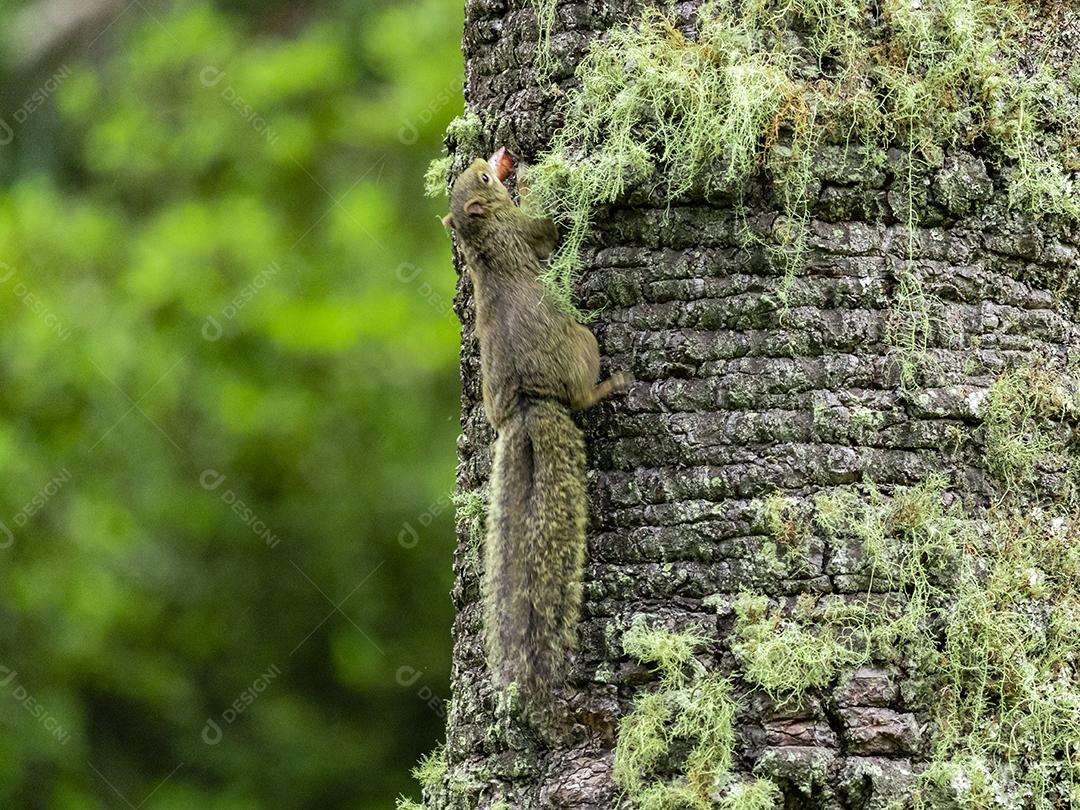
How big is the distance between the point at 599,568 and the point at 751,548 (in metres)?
0.30

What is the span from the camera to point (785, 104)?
2723 millimetres

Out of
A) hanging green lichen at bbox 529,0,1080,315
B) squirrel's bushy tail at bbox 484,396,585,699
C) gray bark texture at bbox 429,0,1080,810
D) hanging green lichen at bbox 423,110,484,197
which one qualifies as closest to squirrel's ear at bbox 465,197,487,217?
hanging green lichen at bbox 423,110,484,197

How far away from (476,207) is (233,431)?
3080mm

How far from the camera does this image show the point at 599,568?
9.07 ft

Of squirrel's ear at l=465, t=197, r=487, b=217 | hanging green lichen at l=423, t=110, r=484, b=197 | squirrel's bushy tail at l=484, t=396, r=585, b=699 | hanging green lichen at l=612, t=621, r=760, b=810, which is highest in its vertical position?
hanging green lichen at l=423, t=110, r=484, b=197

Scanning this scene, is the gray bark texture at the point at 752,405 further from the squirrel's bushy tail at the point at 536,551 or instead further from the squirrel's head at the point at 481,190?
the squirrel's head at the point at 481,190

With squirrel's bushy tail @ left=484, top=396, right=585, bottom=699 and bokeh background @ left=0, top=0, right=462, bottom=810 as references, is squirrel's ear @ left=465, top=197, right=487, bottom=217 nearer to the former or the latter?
squirrel's bushy tail @ left=484, top=396, right=585, bottom=699

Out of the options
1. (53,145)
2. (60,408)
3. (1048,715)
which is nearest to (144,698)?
(60,408)

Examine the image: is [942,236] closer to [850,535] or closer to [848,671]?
[850,535]

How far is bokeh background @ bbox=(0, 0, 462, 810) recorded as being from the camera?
5984 mm

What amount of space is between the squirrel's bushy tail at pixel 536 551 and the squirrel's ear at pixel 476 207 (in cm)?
49

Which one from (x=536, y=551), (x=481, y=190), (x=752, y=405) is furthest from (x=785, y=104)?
(x=536, y=551)

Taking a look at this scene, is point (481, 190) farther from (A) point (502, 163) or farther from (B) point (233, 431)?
(B) point (233, 431)

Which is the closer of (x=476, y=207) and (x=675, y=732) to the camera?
(x=675, y=732)
